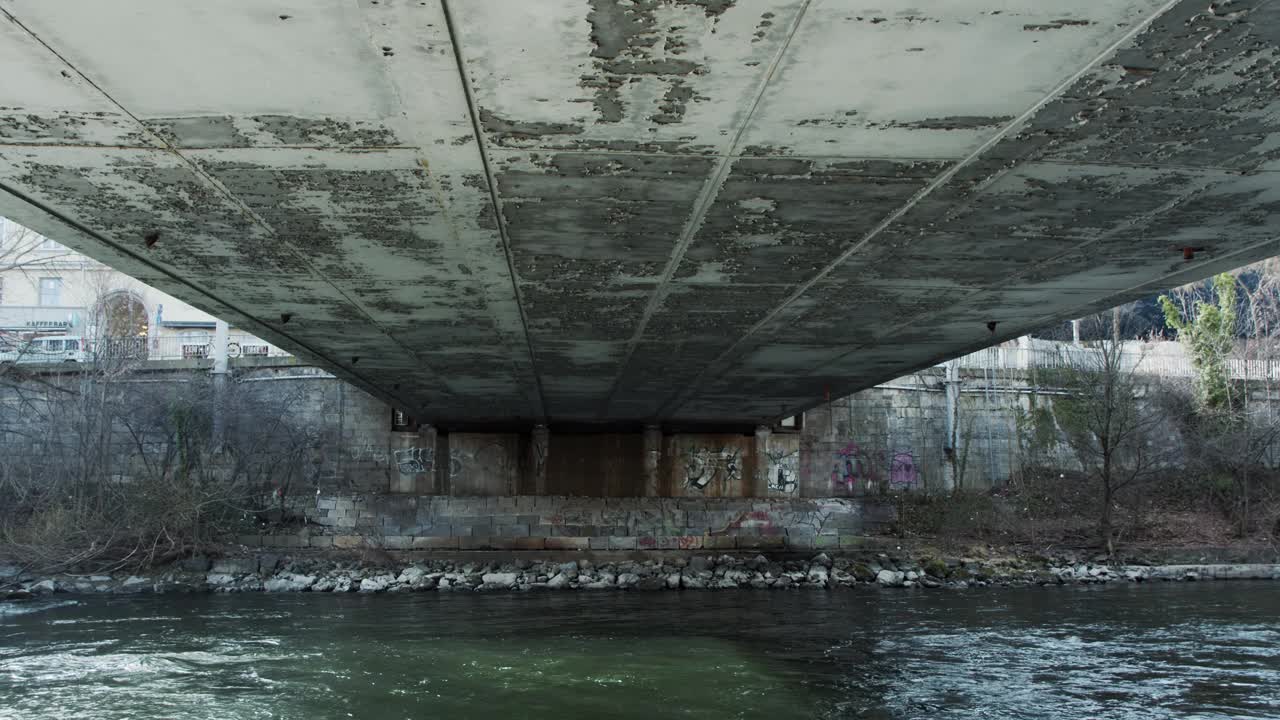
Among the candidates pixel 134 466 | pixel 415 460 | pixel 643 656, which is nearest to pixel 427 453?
pixel 415 460

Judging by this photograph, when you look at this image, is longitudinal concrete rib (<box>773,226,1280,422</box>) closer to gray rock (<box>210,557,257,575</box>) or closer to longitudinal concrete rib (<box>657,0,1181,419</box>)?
longitudinal concrete rib (<box>657,0,1181,419</box>)

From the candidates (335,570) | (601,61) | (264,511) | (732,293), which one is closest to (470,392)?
(335,570)

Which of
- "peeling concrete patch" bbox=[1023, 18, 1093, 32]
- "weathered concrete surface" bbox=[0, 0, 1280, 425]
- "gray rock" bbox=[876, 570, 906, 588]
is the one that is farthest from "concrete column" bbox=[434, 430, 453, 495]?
"peeling concrete patch" bbox=[1023, 18, 1093, 32]

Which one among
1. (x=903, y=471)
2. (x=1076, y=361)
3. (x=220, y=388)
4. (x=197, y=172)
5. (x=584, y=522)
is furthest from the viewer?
(x=1076, y=361)

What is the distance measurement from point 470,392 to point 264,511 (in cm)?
756

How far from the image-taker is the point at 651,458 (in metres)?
24.6

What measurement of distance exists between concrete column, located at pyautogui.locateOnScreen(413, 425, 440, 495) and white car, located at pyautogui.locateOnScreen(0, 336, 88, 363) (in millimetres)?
8046

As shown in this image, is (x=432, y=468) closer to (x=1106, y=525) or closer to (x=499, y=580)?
(x=499, y=580)

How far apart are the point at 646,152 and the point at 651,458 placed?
61.5 feet

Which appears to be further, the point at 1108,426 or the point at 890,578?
the point at 1108,426

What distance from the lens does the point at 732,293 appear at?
10469 millimetres

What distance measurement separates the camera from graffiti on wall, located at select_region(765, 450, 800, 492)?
2530cm

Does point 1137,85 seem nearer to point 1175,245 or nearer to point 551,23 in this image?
point 551,23

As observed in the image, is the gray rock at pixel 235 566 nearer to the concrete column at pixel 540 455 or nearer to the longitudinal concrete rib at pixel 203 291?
the longitudinal concrete rib at pixel 203 291
